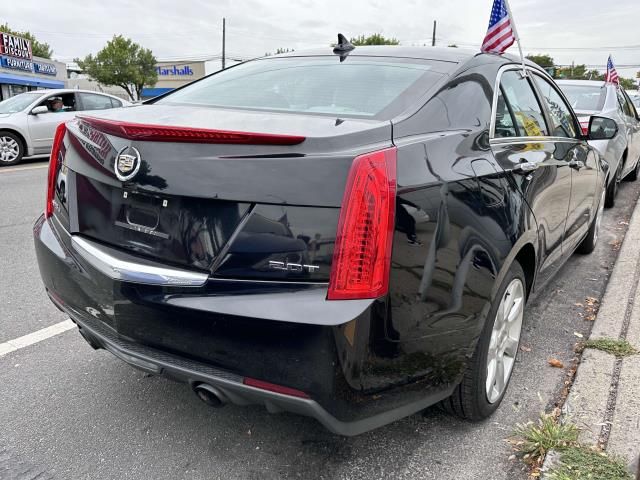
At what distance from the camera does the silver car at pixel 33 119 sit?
10.5 meters

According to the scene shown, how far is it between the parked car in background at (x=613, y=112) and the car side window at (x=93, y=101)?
9.14 metres

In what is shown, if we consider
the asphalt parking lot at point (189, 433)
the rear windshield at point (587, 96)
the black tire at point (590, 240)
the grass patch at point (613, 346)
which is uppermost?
the rear windshield at point (587, 96)

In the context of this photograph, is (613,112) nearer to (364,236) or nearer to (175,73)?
(364,236)

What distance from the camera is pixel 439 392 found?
81.4 inches

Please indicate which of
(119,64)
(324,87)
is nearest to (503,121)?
(324,87)

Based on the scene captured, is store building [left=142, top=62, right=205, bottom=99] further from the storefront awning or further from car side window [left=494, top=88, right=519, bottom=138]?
car side window [left=494, top=88, right=519, bottom=138]

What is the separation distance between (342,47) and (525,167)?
119 centimetres

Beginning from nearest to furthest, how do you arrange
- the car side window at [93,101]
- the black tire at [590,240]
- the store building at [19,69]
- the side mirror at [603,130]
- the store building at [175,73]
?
the side mirror at [603,130], the black tire at [590,240], the car side window at [93,101], the store building at [19,69], the store building at [175,73]

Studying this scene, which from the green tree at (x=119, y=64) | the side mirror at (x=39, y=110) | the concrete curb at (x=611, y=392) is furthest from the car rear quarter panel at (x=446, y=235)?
the green tree at (x=119, y=64)

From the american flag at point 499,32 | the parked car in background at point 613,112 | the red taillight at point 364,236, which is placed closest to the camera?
the red taillight at point 364,236

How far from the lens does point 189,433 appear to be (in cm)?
243

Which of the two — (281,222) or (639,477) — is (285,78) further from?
(639,477)

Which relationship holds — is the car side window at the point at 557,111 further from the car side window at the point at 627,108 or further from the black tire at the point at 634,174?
the black tire at the point at 634,174

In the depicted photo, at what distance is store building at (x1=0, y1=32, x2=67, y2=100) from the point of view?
36688mm
